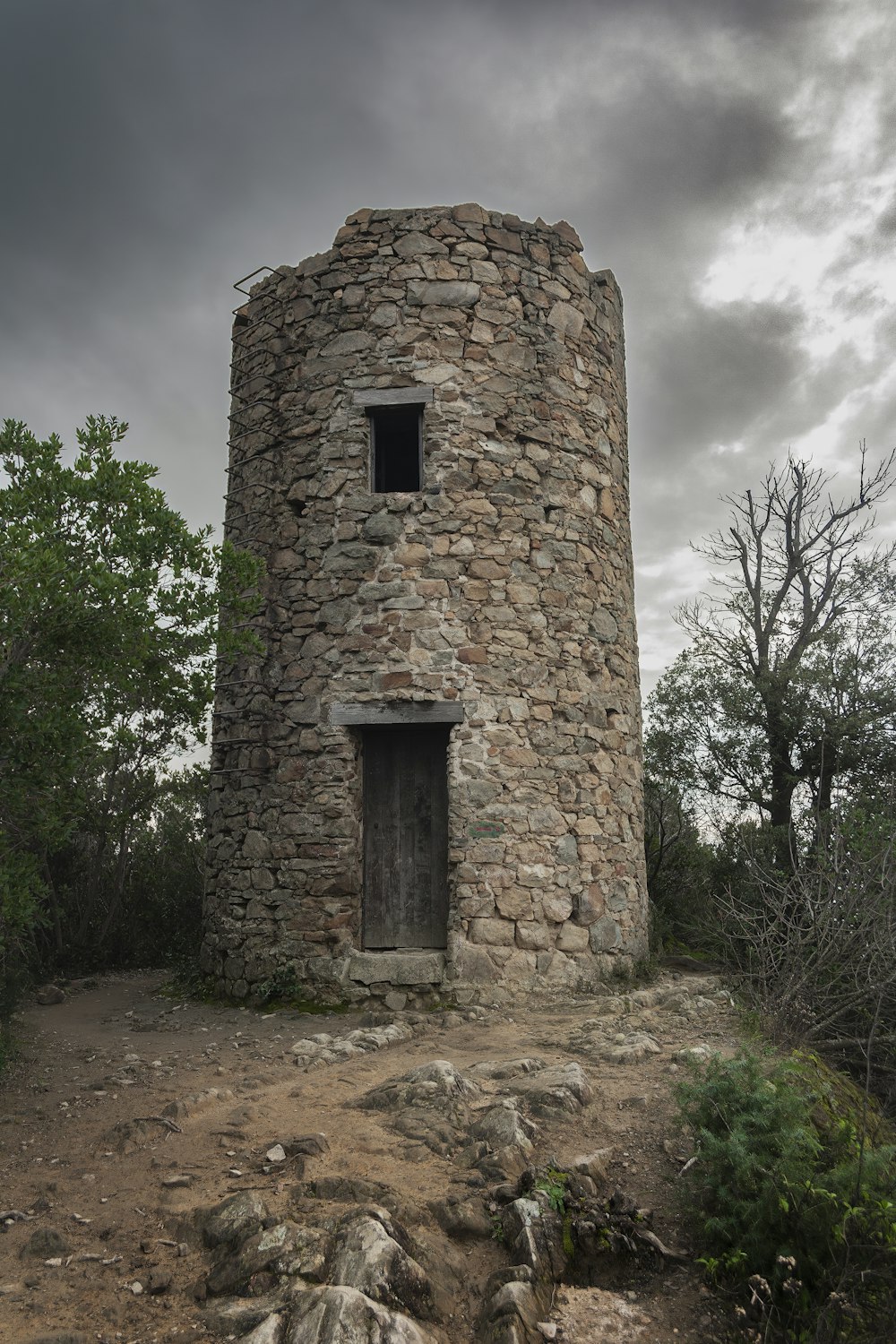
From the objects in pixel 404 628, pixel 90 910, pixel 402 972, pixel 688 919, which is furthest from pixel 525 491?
pixel 90 910

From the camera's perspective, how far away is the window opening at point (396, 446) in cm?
809

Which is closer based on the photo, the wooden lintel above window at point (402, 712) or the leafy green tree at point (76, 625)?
the leafy green tree at point (76, 625)

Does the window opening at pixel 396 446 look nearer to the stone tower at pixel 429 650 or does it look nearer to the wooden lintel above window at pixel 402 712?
the stone tower at pixel 429 650

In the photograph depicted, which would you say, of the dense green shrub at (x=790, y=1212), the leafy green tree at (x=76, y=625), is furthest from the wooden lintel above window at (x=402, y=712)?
the dense green shrub at (x=790, y=1212)

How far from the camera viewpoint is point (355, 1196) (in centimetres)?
340

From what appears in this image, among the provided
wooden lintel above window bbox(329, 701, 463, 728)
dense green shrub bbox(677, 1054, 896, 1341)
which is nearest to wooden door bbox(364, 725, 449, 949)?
wooden lintel above window bbox(329, 701, 463, 728)

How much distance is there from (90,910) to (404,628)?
511 cm

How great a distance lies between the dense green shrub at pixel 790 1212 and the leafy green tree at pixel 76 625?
3555mm

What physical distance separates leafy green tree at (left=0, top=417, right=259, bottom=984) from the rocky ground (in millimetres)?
1357

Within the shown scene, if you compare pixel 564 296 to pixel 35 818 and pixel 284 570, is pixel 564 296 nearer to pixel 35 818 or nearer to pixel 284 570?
pixel 284 570

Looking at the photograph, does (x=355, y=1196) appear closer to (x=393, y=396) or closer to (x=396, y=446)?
(x=393, y=396)

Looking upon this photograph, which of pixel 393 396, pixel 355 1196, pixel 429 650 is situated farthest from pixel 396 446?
pixel 355 1196

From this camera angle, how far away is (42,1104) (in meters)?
4.83

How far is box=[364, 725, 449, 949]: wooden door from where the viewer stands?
295 inches
